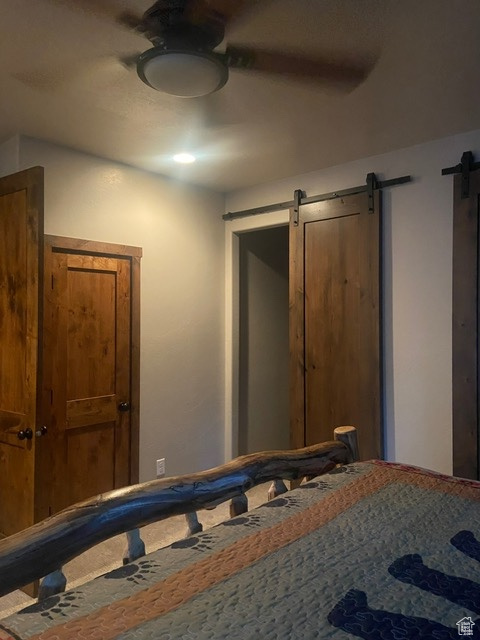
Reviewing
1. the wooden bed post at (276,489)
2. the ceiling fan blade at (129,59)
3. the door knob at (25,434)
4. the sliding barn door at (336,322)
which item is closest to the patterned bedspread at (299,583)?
the wooden bed post at (276,489)

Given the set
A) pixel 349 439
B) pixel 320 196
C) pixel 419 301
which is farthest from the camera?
pixel 320 196

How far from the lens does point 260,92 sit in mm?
2184

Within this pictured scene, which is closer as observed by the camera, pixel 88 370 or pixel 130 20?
pixel 130 20

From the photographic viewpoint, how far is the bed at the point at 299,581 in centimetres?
90

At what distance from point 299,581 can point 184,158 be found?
108 inches

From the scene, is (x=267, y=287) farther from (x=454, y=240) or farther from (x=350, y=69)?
(x=350, y=69)

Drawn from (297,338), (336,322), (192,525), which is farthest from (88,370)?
(192,525)

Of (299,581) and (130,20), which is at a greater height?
(130,20)

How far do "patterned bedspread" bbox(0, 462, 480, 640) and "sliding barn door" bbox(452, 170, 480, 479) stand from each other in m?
1.29

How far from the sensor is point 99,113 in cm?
243

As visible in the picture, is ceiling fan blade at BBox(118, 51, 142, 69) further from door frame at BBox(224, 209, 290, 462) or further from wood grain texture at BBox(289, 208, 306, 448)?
door frame at BBox(224, 209, 290, 462)

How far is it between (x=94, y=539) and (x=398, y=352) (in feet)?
7.66

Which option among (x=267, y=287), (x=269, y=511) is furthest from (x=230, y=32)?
(x=267, y=287)

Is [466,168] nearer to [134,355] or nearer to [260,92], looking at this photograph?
[260,92]
